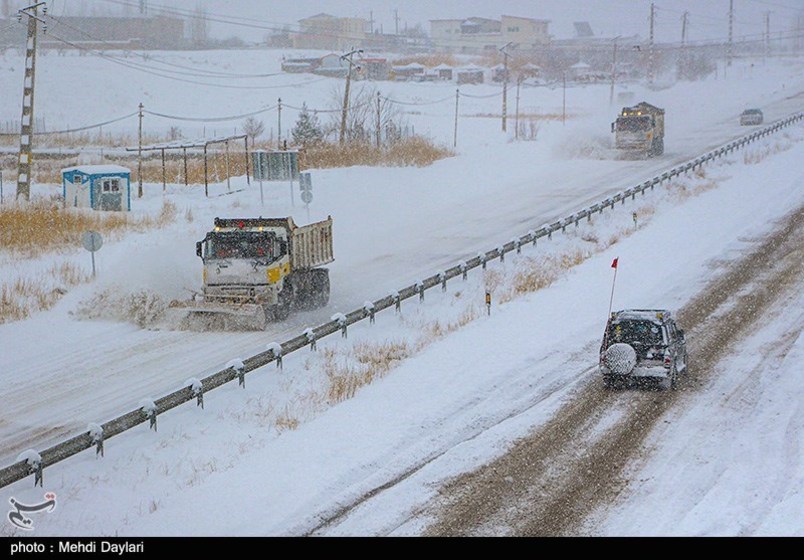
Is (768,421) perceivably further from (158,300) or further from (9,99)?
(9,99)

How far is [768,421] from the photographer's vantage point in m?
17.4

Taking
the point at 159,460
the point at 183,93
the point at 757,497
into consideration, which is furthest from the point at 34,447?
the point at 183,93

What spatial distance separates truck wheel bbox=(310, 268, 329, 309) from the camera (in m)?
26.9

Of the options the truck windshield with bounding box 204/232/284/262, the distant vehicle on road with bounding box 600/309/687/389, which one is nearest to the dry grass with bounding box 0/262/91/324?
the truck windshield with bounding box 204/232/284/262

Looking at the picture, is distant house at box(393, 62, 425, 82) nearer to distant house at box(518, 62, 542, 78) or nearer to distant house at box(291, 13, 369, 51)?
distant house at box(518, 62, 542, 78)

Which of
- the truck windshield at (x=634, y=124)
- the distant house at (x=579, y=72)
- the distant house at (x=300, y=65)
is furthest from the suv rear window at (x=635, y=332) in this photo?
the distant house at (x=579, y=72)

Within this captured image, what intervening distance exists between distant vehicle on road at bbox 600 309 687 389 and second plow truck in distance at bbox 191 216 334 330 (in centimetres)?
911

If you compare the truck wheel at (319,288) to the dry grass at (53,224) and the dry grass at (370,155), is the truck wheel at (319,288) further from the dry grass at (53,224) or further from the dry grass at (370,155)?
the dry grass at (370,155)

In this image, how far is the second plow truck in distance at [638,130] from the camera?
2292 inches

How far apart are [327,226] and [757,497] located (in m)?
17.0

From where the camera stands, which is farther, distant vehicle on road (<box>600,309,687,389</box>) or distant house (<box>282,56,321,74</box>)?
distant house (<box>282,56,321,74</box>)

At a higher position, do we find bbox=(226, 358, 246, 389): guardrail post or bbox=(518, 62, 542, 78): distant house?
bbox=(518, 62, 542, 78): distant house

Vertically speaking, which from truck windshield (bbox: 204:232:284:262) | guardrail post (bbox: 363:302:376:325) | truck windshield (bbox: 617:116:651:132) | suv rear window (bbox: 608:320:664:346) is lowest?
guardrail post (bbox: 363:302:376:325)

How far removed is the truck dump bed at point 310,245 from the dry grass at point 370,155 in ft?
90.2
